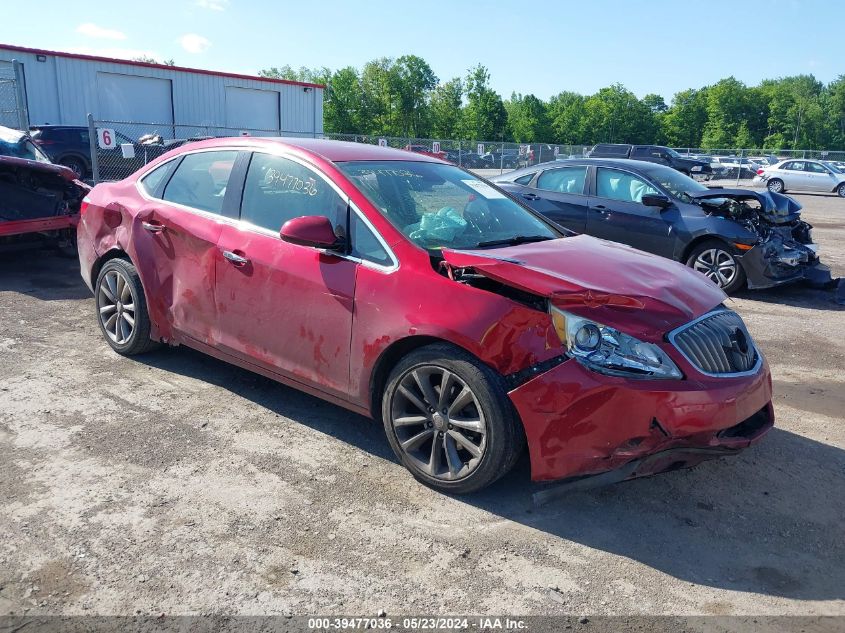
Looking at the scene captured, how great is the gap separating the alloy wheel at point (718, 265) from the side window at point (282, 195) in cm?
621

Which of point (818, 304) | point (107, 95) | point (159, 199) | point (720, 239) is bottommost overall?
point (818, 304)

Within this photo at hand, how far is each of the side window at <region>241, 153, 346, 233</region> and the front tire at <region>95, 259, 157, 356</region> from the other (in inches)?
49.4

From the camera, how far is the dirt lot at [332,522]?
2.77 meters

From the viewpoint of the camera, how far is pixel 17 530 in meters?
3.12

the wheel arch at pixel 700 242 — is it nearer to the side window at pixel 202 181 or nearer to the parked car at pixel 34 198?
the side window at pixel 202 181

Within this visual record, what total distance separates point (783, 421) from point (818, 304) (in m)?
4.58

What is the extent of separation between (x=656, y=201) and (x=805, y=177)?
80.8ft

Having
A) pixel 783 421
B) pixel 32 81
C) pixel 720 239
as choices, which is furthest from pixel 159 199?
pixel 32 81

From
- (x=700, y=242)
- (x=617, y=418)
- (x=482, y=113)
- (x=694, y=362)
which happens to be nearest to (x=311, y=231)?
(x=617, y=418)

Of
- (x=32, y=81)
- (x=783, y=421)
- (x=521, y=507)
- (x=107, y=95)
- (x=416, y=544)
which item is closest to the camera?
(x=416, y=544)

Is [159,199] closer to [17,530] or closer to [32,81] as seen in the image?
[17,530]

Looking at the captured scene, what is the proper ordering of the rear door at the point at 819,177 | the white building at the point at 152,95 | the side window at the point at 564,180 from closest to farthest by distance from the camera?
the side window at the point at 564,180
the white building at the point at 152,95
the rear door at the point at 819,177

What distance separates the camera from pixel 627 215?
904 centimetres

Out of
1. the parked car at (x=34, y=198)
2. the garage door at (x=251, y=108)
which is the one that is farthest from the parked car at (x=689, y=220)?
the garage door at (x=251, y=108)
